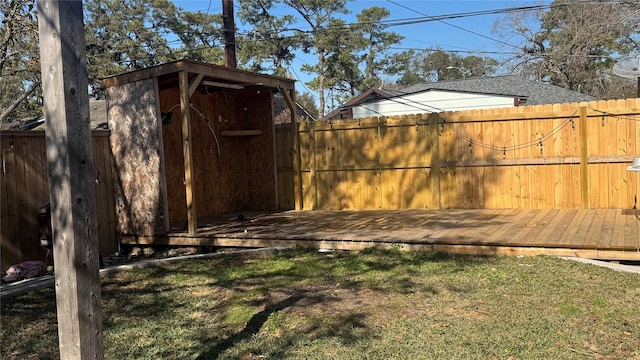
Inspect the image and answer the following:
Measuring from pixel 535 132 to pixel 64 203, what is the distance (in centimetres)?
812

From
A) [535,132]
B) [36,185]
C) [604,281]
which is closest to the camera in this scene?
[604,281]

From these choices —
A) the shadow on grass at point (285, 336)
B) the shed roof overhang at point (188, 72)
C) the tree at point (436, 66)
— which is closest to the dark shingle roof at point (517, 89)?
the shed roof overhang at point (188, 72)

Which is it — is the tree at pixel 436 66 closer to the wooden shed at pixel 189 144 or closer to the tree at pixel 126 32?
the tree at pixel 126 32

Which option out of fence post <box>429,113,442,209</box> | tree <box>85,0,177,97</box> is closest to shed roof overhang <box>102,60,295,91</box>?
fence post <box>429,113,442,209</box>

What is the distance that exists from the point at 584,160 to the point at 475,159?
1.74 m

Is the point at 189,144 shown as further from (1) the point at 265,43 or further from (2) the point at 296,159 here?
(1) the point at 265,43

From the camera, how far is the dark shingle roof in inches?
704

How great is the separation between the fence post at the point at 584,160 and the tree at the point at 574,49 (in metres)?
18.3

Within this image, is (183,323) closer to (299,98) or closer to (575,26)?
(575,26)

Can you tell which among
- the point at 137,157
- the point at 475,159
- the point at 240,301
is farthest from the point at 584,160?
the point at 137,157

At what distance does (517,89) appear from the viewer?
18688mm

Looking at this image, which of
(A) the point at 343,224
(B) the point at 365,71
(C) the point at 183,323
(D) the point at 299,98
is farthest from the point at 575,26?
(C) the point at 183,323

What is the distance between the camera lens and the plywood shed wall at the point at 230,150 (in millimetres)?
9875

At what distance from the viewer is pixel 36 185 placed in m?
7.01
